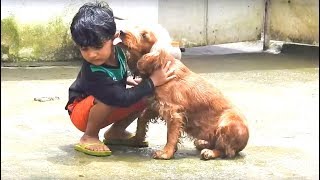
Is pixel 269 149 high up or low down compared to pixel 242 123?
down

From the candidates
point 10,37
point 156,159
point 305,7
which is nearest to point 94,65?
point 156,159

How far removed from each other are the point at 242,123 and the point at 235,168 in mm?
270

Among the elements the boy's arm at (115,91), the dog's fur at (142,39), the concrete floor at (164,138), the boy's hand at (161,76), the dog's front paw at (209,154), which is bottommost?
the concrete floor at (164,138)

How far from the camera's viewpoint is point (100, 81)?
149 inches

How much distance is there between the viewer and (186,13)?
28.3 feet

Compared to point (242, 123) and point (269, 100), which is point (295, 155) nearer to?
point (242, 123)

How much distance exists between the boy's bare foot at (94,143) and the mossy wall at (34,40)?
387 centimetres

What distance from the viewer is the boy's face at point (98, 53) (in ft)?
12.4

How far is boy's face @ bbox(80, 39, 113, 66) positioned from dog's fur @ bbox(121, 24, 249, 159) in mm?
106

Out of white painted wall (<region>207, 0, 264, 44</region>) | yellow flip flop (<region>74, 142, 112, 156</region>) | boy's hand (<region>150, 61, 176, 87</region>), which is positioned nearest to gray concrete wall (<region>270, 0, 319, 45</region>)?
white painted wall (<region>207, 0, 264, 44</region>)

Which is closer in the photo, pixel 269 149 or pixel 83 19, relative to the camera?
pixel 83 19

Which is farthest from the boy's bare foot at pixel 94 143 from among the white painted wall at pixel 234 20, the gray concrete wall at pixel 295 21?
the gray concrete wall at pixel 295 21

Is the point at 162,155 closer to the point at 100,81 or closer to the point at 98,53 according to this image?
the point at 100,81

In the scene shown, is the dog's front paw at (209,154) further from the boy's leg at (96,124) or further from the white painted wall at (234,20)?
the white painted wall at (234,20)
